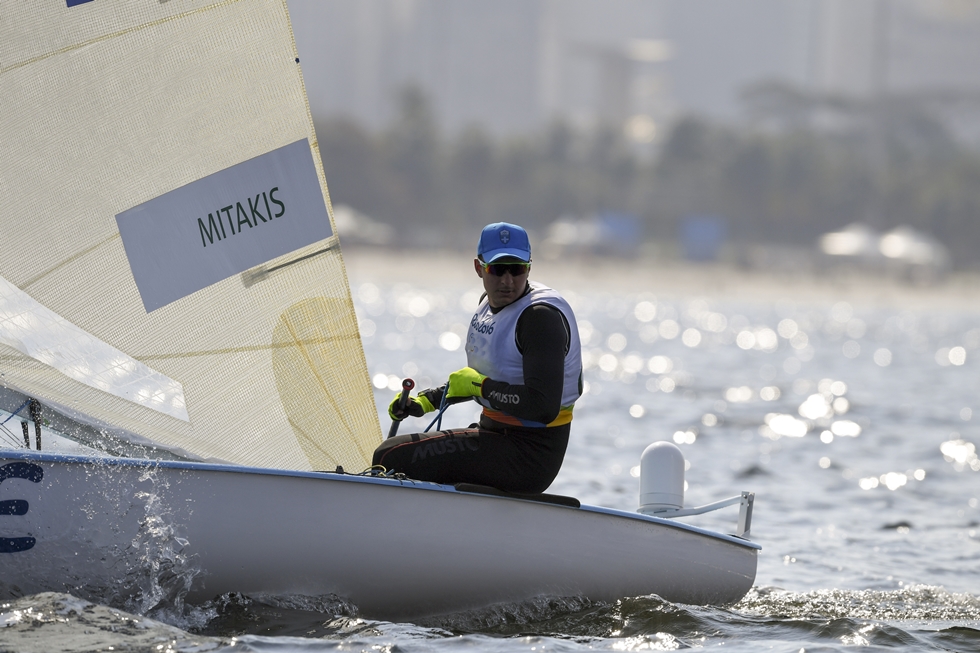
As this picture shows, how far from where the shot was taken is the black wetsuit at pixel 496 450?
3529 millimetres

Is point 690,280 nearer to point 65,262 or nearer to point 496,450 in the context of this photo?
point 496,450

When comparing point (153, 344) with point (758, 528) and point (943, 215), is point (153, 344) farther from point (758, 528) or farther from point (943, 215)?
point (943, 215)

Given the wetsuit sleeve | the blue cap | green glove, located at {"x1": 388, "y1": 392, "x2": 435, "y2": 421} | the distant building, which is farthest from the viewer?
the distant building

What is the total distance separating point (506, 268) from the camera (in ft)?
11.8

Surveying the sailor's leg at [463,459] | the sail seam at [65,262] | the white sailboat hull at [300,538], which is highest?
the sail seam at [65,262]

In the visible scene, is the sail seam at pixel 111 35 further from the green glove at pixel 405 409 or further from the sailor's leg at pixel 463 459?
the sailor's leg at pixel 463 459

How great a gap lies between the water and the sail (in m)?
0.64

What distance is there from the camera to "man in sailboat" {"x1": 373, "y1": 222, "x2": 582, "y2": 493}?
350 cm

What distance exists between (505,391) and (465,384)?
0.38 feet

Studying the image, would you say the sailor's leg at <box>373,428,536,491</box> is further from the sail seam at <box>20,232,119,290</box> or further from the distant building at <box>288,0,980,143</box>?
the distant building at <box>288,0,980,143</box>

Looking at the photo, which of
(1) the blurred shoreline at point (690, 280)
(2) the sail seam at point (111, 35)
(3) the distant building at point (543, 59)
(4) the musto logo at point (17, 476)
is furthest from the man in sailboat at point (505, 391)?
(3) the distant building at point (543, 59)

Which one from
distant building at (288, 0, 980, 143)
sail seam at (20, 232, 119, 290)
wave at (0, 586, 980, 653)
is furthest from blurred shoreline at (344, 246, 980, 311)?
sail seam at (20, 232, 119, 290)

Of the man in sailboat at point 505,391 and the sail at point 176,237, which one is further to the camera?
the sail at point 176,237

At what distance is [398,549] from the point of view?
11.7 ft
